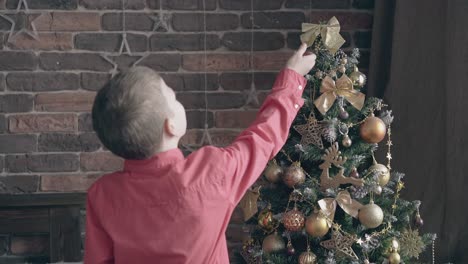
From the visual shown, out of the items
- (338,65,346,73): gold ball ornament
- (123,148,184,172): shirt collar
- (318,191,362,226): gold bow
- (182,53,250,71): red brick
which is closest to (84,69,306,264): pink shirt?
(123,148,184,172): shirt collar

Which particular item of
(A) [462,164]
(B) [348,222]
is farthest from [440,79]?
(B) [348,222]

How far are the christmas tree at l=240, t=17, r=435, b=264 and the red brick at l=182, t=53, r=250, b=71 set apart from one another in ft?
2.52

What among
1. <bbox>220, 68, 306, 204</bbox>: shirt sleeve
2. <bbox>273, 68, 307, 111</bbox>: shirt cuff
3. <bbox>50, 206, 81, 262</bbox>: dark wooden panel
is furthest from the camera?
<bbox>50, 206, 81, 262</bbox>: dark wooden panel

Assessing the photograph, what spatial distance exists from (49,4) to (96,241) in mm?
1435

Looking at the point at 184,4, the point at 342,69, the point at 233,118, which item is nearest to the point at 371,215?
the point at 342,69

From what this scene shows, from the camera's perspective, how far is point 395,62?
289 centimetres

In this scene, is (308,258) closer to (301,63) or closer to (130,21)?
(301,63)

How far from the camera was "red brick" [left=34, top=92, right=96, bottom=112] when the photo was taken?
3074mm

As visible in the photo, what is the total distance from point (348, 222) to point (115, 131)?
34.3 inches

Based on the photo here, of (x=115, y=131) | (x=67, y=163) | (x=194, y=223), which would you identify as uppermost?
(x=115, y=131)

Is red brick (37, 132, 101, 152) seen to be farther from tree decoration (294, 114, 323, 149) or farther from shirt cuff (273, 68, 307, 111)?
shirt cuff (273, 68, 307, 111)

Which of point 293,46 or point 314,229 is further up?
point 293,46

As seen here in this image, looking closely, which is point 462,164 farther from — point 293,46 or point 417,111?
point 293,46

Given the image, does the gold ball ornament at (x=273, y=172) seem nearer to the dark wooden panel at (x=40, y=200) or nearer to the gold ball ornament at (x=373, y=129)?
the gold ball ornament at (x=373, y=129)
